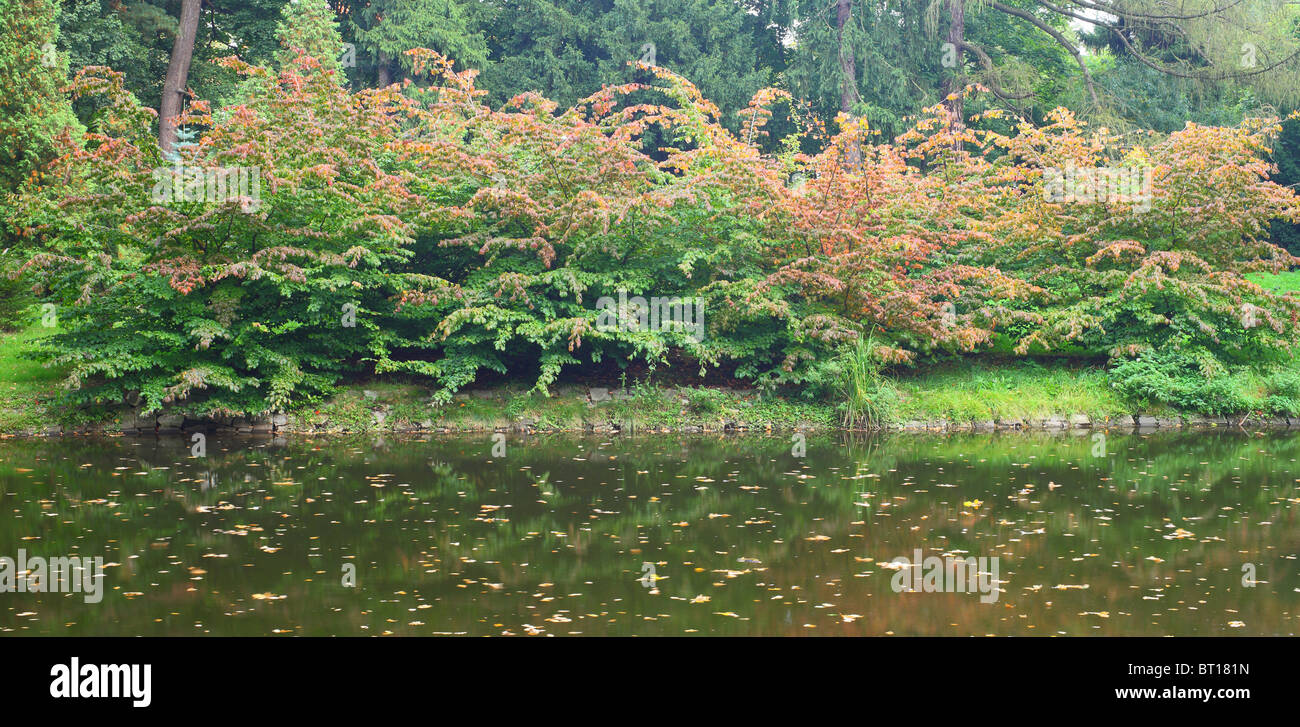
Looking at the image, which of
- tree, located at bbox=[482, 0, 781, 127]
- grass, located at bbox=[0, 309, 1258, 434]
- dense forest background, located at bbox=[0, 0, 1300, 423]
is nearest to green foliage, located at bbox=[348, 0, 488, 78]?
tree, located at bbox=[482, 0, 781, 127]

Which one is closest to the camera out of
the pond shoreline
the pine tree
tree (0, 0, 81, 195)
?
the pond shoreline

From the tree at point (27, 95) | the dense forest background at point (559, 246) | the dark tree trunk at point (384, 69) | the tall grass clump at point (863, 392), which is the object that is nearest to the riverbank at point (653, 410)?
the tall grass clump at point (863, 392)

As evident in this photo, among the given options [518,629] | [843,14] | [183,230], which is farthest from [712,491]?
[843,14]

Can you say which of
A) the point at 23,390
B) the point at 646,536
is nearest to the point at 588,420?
the point at 646,536

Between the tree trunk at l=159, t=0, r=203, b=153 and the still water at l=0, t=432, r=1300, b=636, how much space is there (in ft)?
35.2

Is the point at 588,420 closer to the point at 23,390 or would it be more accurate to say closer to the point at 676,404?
the point at 676,404

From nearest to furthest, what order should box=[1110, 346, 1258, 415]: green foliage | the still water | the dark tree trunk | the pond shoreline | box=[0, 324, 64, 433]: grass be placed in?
1. the still water
2. box=[0, 324, 64, 433]: grass
3. the pond shoreline
4. box=[1110, 346, 1258, 415]: green foliage
5. the dark tree trunk

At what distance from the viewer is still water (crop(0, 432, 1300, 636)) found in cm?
591

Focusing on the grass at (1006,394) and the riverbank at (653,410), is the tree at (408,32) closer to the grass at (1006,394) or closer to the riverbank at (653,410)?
the riverbank at (653,410)

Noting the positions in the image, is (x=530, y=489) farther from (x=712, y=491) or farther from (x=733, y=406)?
(x=733, y=406)

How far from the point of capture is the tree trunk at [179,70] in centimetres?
2138

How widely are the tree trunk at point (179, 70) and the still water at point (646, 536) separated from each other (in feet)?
35.2

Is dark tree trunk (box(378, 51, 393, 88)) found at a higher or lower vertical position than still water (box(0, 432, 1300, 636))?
higher

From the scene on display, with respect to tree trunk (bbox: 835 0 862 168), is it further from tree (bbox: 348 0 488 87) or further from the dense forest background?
the dense forest background
